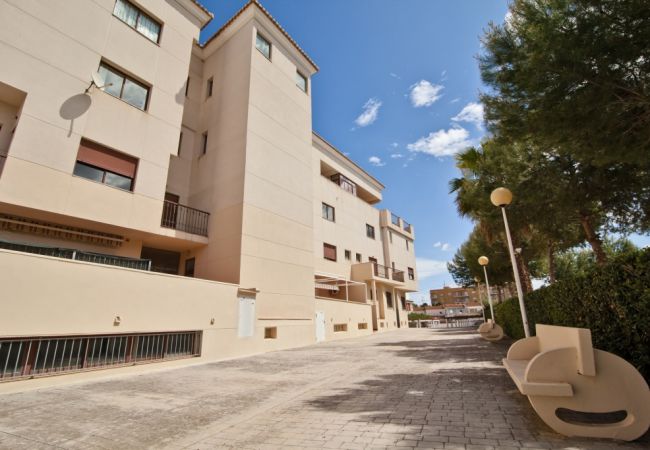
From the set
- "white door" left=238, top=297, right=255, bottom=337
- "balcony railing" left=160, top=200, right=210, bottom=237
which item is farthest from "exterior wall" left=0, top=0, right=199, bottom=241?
"white door" left=238, top=297, right=255, bottom=337

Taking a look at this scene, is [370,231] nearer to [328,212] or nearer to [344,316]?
[328,212]

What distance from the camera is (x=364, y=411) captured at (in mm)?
4285

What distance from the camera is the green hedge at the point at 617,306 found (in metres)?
3.89

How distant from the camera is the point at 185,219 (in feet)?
45.7

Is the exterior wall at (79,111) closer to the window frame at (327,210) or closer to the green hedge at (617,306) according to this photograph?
the window frame at (327,210)

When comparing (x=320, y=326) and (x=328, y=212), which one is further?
(x=328, y=212)

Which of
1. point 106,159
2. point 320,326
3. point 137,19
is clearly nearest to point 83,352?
point 106,159

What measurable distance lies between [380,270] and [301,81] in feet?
51.3

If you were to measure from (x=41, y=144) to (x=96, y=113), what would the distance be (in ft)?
7.02

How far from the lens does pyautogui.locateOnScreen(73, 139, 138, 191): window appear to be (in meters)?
10.2

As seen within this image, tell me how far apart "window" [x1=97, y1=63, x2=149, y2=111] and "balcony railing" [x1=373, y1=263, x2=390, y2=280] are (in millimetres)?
18342

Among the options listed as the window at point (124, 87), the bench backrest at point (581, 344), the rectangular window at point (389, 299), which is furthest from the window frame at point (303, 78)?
the bench backrest at point (581, 344)

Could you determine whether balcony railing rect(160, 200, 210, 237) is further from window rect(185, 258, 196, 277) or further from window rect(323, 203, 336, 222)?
window rect(323, 203, 336, 222)

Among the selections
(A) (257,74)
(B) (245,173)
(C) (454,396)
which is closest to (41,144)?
(B) (245,173)
